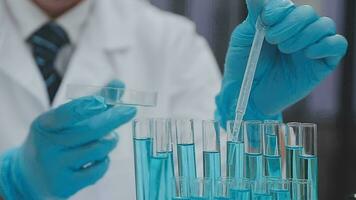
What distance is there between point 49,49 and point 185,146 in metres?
0.78

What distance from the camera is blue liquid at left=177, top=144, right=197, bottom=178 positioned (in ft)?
2.54

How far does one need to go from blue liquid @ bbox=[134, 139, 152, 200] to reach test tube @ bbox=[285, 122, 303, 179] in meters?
0.18

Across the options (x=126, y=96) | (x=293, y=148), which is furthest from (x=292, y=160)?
(x=126, y=96)

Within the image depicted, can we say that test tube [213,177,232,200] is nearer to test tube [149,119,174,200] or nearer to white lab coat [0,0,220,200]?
test tube [149,119,174,200]

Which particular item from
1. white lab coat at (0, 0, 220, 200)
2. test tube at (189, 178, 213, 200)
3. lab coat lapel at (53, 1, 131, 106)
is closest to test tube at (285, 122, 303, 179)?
test tube at (189, 178, 213, 200)

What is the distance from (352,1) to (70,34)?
4.23ft

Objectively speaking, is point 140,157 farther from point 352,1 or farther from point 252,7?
point 352,1

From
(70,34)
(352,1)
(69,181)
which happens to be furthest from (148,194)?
(352,1)

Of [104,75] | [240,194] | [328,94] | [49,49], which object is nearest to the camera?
[240,194]

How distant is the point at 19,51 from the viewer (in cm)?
149

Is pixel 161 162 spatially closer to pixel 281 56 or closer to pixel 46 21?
pixel 281 56

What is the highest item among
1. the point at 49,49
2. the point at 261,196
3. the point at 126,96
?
the point at 49,49

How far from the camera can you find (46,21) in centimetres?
150

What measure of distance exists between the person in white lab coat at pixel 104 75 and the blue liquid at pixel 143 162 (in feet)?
0.65
